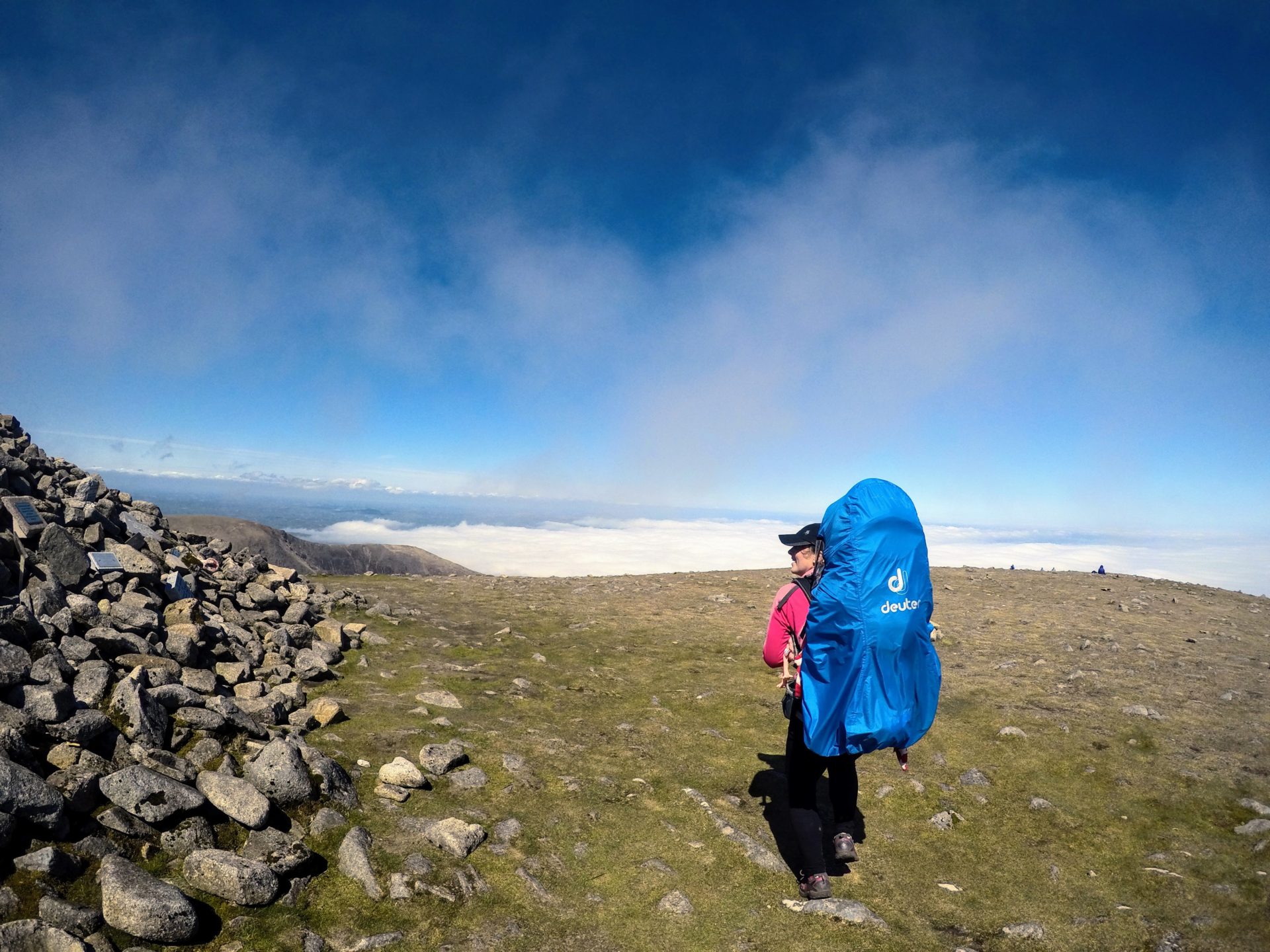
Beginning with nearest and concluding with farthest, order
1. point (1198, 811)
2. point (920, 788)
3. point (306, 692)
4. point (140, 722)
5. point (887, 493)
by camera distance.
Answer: point (887, 493), point (140, 722), point (1198, 811), point (920, 788), point (306, 692)

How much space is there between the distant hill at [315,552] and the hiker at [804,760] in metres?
63.4

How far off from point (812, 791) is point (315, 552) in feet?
431

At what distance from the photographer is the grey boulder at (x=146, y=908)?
426 cm

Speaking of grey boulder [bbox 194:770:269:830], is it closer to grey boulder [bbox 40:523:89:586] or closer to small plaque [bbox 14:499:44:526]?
grey boulder [bbox 40:523:89:586]

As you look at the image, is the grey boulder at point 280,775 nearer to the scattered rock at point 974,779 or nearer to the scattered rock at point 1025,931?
the scattered rock at point 1025,931

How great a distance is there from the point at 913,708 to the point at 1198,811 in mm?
5223

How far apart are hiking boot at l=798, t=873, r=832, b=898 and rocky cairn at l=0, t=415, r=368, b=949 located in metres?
4.35

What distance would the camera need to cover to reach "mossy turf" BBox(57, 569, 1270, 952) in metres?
5.36

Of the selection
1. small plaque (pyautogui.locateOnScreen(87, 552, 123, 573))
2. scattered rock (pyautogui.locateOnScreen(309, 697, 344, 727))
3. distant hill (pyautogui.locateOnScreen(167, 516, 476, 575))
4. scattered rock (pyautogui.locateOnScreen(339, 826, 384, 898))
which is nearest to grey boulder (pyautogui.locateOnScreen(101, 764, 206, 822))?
scattered rock (pyautogui.locateOnScreen(339, 826, 384, 898))

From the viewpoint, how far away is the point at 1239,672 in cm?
1358

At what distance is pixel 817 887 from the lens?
5.70 m

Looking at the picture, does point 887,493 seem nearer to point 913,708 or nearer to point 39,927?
point 913,708

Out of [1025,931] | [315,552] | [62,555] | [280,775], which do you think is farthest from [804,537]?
[315,552]

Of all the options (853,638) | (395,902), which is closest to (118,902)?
(395,902)
